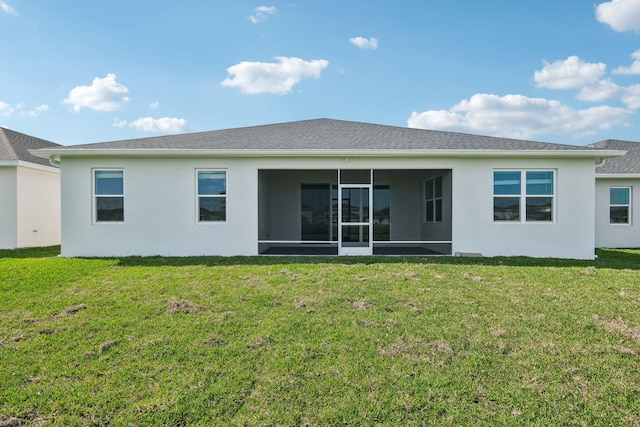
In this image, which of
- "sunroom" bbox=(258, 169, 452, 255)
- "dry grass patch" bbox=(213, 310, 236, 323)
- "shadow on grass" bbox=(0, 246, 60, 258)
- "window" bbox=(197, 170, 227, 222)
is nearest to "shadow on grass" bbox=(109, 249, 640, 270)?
"window" bbox=(197, 170, 227, 222)

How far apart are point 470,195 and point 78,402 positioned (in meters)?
9.61

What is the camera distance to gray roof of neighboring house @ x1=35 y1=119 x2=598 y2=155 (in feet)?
32.5

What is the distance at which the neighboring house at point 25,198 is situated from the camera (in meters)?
12.3

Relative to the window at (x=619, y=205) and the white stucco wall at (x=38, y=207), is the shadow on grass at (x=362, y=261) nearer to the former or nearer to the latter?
the window at (x=619, y=205)

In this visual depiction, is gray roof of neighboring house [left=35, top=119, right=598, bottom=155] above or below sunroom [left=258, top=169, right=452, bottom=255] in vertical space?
above

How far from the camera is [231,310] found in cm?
517

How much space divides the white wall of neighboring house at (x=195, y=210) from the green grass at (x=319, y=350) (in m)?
3.03

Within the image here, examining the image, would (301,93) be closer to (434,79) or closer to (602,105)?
(434,79)

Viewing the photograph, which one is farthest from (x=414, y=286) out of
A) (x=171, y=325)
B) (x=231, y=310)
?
(x=171, y=325)

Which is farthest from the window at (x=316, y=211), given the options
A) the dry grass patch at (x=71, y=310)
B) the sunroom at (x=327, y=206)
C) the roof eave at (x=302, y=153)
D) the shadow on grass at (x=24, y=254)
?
the dry grass patch at (x=71, y=310)

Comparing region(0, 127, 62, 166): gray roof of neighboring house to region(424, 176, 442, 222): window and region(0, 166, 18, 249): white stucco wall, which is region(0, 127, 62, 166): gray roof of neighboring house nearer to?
region(0, 166, 18, 249): white stucco wall

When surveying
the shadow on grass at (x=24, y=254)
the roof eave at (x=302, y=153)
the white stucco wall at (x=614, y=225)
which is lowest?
the shadow on grass at (x=24, y=254)

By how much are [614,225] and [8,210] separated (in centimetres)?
2173

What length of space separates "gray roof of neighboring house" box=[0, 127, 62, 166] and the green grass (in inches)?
326
